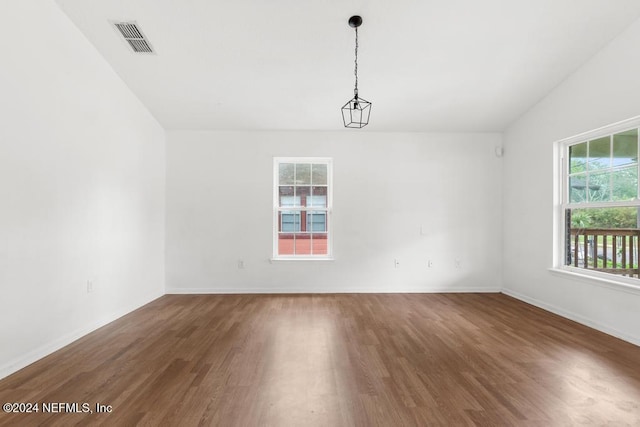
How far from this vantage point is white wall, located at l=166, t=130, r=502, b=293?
15.8 ft

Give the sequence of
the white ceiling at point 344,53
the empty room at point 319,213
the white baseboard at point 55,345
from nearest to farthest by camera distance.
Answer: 1. the empty room at point 319,213
2. the white baseboard at point 55,345
3. the white ceiling at point 344,53

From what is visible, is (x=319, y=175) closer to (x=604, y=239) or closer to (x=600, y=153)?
(x=600, y=153)

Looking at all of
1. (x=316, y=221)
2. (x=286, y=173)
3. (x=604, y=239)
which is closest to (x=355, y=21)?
(x=286, y=173)

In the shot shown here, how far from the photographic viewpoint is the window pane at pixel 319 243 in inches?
195

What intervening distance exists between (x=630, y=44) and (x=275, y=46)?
133 inches

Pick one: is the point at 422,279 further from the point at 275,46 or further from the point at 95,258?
the point at 95,258

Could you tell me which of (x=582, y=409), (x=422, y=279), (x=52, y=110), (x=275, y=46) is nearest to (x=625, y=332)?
(x=582, y=409)

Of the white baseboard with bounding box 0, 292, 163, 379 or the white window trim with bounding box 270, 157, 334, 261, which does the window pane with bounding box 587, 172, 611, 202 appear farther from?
the white baseboard with bounding box 0, 292, 163, 379

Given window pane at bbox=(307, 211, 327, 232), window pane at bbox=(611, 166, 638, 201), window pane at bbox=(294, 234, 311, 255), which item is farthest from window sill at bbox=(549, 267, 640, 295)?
window pane at bbox=(294, 234, 311, 255)

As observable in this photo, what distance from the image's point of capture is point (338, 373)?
2299 millimetres

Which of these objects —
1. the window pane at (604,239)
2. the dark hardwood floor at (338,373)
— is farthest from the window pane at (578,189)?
the dark hardwood floor at (338,373)

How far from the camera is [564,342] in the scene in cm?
292

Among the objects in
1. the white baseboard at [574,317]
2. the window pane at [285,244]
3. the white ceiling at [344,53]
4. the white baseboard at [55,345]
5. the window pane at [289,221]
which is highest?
the white ceiling at [344,53]

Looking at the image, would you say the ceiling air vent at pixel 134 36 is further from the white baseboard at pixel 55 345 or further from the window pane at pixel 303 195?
the white baseboard at pixel 55 345
